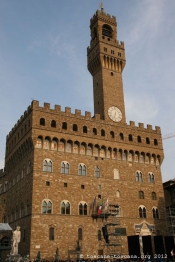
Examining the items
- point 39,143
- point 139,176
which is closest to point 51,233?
point 39,143

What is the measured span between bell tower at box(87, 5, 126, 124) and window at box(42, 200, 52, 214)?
14.2m

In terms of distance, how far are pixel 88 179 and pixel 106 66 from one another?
58.1 ft

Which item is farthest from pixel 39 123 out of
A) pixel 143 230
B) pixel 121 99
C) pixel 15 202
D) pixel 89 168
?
pixel 143 230

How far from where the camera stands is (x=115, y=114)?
4397 centimetres

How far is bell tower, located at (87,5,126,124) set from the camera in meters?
44.2

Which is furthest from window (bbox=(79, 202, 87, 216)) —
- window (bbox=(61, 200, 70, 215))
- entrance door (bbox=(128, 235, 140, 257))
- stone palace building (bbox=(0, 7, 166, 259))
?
entrance door (bbox=(128, 235, 140, 257))

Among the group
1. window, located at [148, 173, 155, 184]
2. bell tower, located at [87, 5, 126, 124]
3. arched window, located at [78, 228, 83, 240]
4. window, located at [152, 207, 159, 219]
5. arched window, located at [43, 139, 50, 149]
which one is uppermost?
bell tower, located at [87, 5, 126, 124]

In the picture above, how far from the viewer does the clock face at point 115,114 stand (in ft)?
143

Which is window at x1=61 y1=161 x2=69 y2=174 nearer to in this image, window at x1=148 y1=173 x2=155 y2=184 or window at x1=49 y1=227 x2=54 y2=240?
window at x1=49 y1=227 x2=54 y2=240

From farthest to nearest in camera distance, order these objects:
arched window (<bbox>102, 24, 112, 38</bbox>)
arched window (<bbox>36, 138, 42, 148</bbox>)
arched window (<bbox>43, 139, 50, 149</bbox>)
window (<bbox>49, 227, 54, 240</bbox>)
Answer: arched window (<bbox>102, 24, 112, 38</bbox>) < arched window (<bbox>43, 139, 50, 149</bbox>) < arched window (<bbox>36, 138, 42, 148</bbox>) < window (<bbox>49, 227, 54, 240</bbox>)

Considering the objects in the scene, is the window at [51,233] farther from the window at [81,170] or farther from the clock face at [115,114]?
the clock face at [115,114]

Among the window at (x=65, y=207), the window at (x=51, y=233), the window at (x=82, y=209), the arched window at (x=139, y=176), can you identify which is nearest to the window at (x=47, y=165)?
the window at (x=65, y=207)

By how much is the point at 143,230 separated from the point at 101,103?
1792 cm

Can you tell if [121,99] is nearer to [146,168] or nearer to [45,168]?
[146,168]
